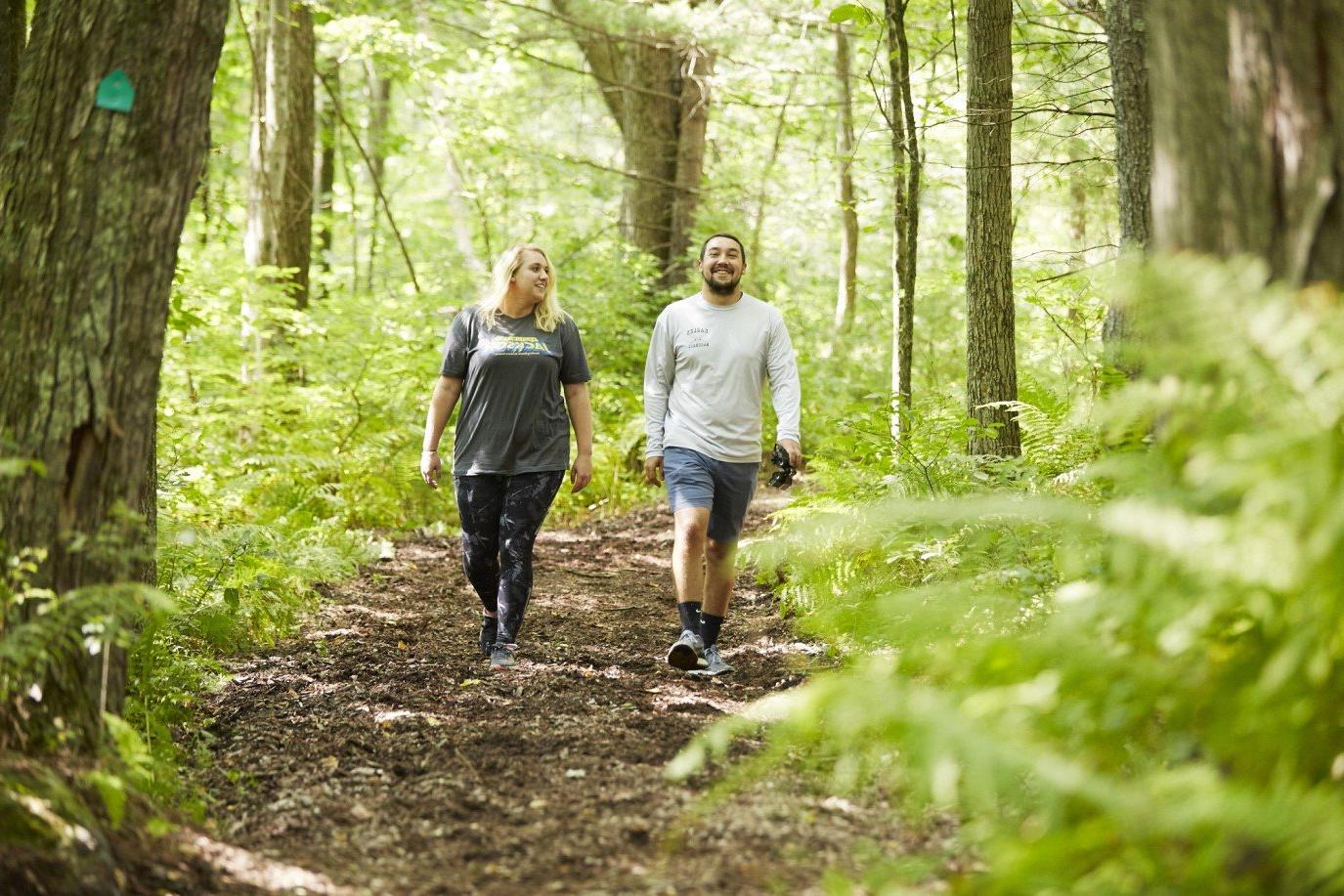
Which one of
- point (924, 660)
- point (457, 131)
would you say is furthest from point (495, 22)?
point (924, 660)

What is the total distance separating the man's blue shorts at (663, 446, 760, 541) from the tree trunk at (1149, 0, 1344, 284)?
3410mm

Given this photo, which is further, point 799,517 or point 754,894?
point 799,517

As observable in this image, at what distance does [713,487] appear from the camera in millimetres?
6055

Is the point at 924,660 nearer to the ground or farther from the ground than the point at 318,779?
farther from the ground

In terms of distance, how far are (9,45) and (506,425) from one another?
2925mm

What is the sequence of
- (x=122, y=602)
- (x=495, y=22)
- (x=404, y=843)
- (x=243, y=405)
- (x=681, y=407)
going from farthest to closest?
(x=495, y=22), (x=243, y=405), (x=681, y=407), (x=404, y=843), (x=122, y=602)

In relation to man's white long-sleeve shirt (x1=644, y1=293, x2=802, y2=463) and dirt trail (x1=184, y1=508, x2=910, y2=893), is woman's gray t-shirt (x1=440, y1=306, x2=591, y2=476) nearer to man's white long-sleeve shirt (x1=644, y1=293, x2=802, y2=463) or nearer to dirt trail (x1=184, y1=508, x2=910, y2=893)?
man's white long-sleeve shirt (x1=644, y1=293, x2=802, y2=463)

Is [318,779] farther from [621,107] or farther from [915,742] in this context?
[621,107]

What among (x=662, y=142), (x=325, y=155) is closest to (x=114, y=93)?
(x=662, y=142)

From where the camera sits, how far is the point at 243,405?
1099 cm

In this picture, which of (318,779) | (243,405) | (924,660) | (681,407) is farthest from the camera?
(243,405)

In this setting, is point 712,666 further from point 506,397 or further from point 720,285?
point 720,285

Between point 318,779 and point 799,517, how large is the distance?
13.0 ft

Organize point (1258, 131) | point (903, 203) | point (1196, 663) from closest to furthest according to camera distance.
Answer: point (1196, 663) < point (1258, 131) < point (903, 203)
